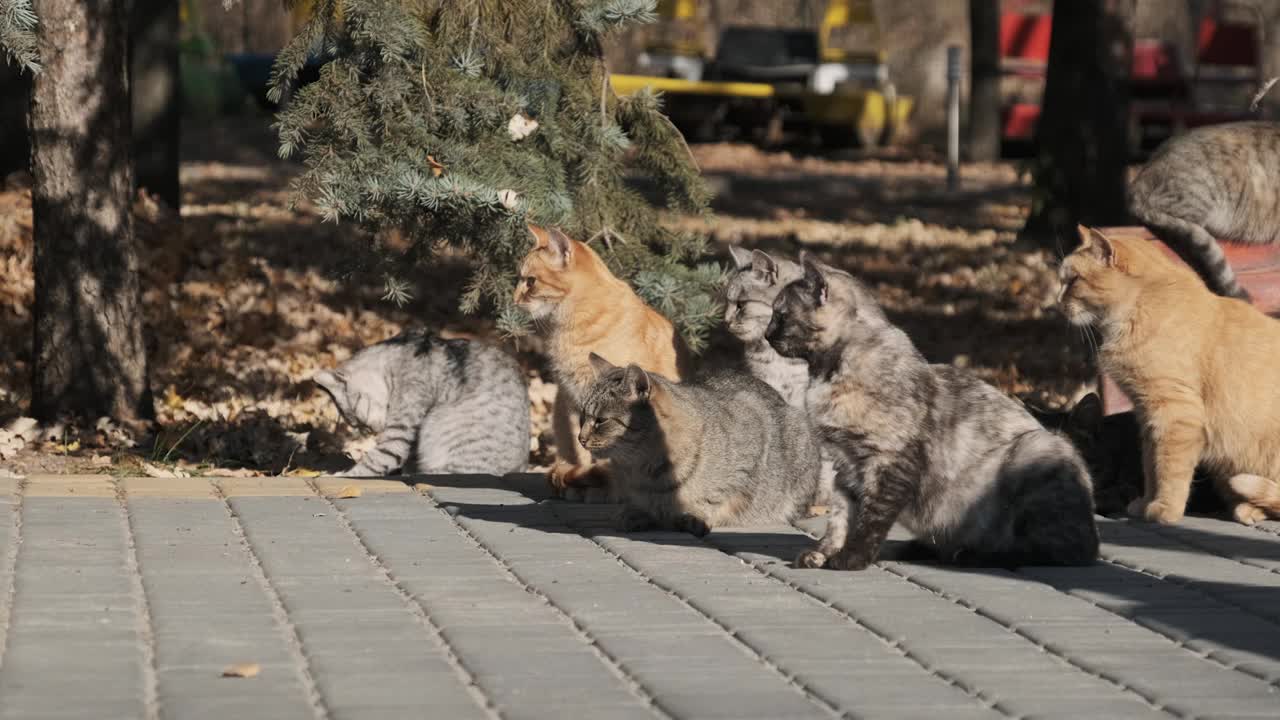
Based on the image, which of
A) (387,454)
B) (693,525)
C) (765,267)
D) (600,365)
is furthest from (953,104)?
(693,525)

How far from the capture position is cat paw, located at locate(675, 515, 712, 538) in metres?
7.12

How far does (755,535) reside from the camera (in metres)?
7.20

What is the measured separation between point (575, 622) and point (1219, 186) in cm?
621

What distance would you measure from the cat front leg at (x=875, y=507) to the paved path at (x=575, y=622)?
0.10m

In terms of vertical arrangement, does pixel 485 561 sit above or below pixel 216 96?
below

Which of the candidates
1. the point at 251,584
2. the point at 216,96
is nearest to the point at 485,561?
the point at 251,584

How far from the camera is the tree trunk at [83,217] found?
912 cm

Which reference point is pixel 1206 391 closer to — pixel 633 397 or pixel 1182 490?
pixel 1182 490

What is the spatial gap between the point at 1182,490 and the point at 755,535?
1948 millimetres

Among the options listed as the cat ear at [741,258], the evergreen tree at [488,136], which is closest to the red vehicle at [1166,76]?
the evergreen tree at [488,136]

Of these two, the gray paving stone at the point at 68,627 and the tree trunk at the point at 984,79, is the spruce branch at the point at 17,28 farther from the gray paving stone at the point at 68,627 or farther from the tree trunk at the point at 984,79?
the tree trunk at the point at 984,79

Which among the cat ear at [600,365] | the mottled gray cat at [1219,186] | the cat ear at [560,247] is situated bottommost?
the cat ear at [600,365]

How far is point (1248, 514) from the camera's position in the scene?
24.5 ft

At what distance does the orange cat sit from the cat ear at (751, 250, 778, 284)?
24.8 inches
